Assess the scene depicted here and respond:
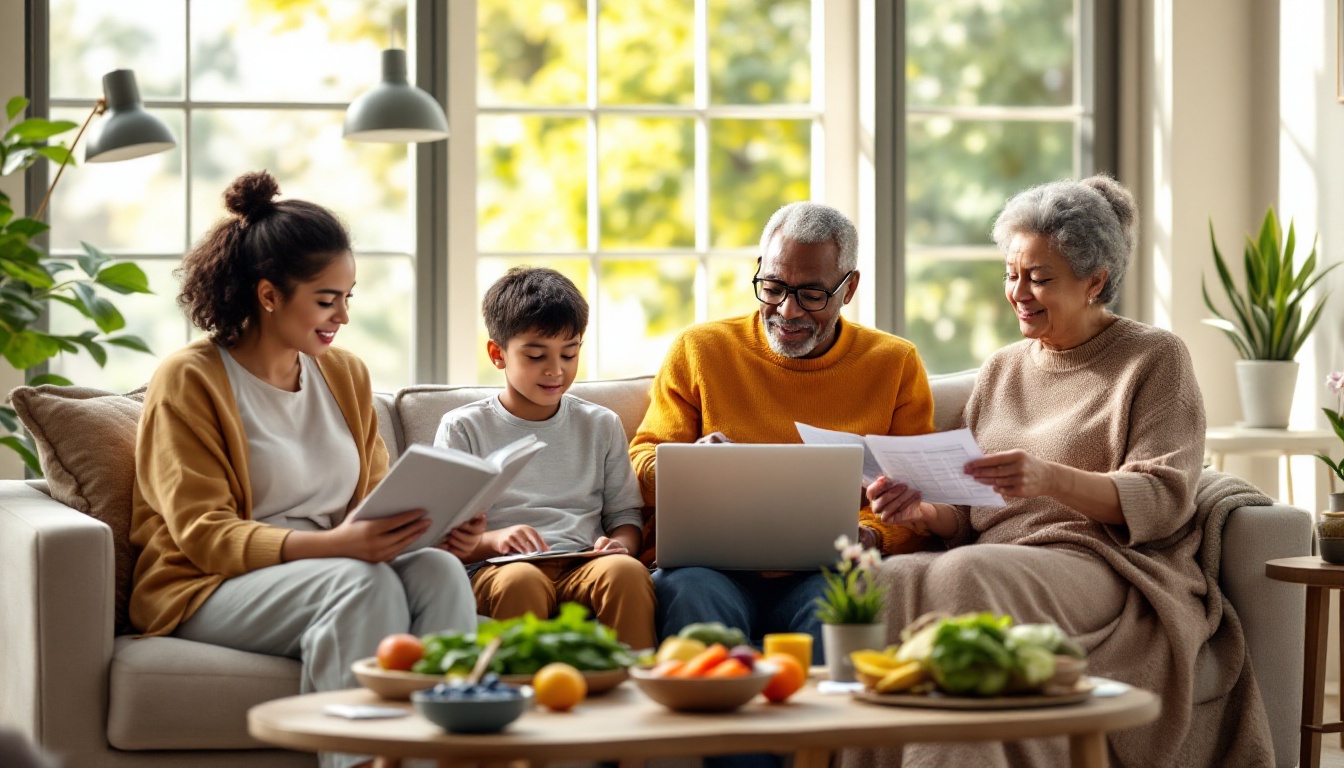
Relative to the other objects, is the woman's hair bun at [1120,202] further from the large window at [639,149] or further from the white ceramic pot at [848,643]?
the white ceramic pot at [848,643]

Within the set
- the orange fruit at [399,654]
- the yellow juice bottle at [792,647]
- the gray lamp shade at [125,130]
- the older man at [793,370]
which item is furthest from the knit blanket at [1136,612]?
the gray lamp shade at [125,130]

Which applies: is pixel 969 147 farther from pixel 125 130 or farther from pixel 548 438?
pixel 125 130

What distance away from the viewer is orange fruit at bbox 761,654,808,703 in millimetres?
1693

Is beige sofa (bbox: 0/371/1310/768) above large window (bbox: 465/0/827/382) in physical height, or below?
below

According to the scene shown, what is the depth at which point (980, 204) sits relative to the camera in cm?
409

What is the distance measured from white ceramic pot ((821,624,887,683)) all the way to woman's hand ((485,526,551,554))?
89 centimetres

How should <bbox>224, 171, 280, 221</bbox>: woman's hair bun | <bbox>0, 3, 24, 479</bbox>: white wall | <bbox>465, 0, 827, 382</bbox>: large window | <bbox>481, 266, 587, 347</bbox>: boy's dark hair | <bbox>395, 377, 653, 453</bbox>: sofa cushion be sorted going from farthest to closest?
<bbox>465, 0, 827, 382</bbox>: large window → <bbox>0, 3, 24, 479</bbox>: white wall → <bbox>395, 377, 653, 453</bbox>: sofa cushion → <bbox>481, 266, 587, 347</bbox>: boy's dark hair → <bbox>224, 171, 280, 221</bbox>: woman's hair bun

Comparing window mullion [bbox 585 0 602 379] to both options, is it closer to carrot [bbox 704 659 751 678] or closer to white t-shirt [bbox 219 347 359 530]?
white t-shirt [bbox 219 347 359 530]

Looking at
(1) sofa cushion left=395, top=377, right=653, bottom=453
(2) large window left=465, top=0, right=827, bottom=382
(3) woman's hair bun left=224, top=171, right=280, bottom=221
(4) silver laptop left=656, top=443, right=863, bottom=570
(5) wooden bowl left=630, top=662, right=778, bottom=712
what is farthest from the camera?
(2) large window left=465, top=0, right=827, bottom=382

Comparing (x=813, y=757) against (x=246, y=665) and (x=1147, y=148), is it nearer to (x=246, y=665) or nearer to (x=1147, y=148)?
(x=246, y=665)

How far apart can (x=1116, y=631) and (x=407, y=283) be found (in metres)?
2.08

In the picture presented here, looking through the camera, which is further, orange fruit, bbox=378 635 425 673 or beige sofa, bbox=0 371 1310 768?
beige sofa, bbox=0 371 1310 768

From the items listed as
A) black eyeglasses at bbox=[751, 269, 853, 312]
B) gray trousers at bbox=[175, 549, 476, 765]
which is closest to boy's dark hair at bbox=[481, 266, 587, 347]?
black eyeglasses at bbox=[751, 269, 853, 312]

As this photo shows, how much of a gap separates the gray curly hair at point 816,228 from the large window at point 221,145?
1206 mm
